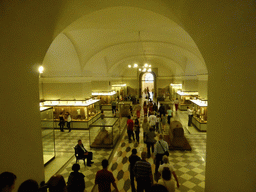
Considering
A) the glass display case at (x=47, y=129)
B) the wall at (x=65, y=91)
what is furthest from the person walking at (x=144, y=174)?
the wall at (x=65, y=91)

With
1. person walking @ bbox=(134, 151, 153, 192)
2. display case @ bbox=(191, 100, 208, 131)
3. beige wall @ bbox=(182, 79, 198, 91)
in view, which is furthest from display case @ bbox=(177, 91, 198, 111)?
person walking @ bbox=(134, 151, 153, 192)

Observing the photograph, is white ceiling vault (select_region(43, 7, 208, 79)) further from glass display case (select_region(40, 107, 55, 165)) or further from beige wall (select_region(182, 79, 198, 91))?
beige wall (select_region(182, 79, 198, 91))

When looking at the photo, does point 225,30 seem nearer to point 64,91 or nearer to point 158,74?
point 64,91

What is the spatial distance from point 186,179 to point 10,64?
598 cm

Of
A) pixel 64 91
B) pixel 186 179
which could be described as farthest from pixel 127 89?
pixel 186 179

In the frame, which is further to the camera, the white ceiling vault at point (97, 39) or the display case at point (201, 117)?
the display case at point (201, 117)

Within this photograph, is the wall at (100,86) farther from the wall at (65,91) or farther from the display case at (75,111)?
Answer: the display case at (75,111)

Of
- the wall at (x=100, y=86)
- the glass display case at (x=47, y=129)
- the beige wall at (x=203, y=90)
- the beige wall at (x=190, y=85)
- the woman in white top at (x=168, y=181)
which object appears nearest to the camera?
the woman in white top at (x=168, y=181)

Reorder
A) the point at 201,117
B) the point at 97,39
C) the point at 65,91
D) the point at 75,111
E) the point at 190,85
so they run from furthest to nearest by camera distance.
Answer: the point at 190,85, the point at 75,111, the point at 65,91, the point at 201,117, the point at 97,39

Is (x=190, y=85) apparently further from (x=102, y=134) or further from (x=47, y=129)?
(x=47, y=129)

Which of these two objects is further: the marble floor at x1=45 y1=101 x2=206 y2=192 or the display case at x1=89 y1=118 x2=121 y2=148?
the display case at x1=89 y1=118 x2=121 y2=148

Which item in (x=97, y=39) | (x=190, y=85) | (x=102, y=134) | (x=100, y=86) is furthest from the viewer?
(x=100, y=86)

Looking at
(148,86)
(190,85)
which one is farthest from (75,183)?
(148,86)

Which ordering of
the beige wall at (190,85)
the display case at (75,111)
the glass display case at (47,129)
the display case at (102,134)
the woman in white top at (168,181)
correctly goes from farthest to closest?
the beige wall at (190,85) < the display case at (75,111) < the display case at (102,134) < the glass display case at (47,129) < the woman in white top at (168,181)
